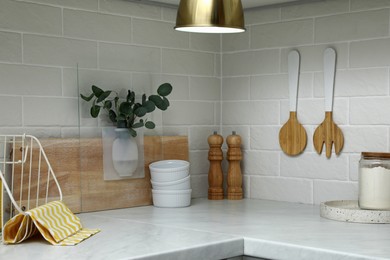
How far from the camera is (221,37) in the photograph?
2768 mm

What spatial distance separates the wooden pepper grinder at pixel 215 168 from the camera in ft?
8.52

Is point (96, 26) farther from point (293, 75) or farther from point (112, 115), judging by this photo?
point (293, 75)

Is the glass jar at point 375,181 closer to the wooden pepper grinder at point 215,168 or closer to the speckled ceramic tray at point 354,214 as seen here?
the speckled ceramic tray at point 354,214

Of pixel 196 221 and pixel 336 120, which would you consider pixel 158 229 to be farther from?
pixel 336 120

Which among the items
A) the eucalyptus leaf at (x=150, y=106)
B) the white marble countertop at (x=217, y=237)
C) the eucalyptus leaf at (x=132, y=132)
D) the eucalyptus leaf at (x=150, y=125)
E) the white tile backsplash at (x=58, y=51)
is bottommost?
the white marble countertop at (x=217, y=237)

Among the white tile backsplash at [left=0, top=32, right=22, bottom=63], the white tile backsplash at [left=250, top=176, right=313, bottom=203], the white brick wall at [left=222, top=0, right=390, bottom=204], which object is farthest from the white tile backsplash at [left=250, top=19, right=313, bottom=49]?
the white tile backsplash at [left=0, top=32, right=22, bottom=63]

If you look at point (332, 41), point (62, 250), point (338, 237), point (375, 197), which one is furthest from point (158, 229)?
point (332, 41)

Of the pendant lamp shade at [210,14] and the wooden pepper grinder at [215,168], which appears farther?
the wooden pepper grinder at [215,168]

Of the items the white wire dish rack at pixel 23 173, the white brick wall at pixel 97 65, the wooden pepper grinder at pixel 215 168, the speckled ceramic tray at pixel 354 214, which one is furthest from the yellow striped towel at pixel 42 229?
the wooden pepper grinder at pixel 215 168

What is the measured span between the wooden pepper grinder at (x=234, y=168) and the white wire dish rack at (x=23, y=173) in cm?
72

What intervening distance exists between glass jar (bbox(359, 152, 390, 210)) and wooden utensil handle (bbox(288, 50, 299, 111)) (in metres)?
0.44

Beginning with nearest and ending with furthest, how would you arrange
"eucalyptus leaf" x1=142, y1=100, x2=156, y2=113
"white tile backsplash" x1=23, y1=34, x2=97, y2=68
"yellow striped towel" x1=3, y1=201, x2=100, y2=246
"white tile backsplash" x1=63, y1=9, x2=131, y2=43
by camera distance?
"yellow striped towel" x1=3, y1=201, x2=100, y2=246, "white tile backsplash" x1=23, y1=34, x2=97, y2=68, "white tile backsplash" x1=63, y1=9, x2=131, y2=43, "eucalyptus leaf" x1=142, y1=100, x2=156, y2=113

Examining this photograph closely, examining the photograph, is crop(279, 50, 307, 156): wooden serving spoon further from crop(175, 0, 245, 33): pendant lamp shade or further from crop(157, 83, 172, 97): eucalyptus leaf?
crop(175, 0, 245, 33): pendant lamp shade

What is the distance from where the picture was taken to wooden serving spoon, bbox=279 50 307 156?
98.0 inches
